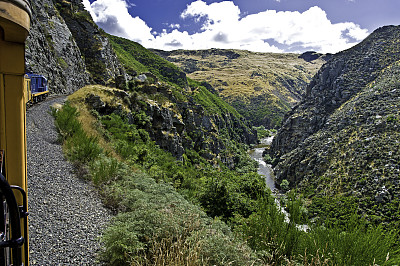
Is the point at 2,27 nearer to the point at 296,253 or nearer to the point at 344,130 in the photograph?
the point at 296,253

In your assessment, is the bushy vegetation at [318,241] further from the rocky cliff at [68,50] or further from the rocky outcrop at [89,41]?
the rocky outcrop at [89,41]

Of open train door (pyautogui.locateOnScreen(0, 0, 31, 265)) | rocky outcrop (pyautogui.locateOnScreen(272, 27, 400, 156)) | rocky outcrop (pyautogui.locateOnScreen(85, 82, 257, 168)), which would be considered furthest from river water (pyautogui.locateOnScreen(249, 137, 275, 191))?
open train door (pyautogui.locateOnScreen(0, 0, 31, 265))

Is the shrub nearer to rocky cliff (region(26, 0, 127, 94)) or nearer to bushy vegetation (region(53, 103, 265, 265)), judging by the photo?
rocky cliff (region(26, 0, 127, 94))

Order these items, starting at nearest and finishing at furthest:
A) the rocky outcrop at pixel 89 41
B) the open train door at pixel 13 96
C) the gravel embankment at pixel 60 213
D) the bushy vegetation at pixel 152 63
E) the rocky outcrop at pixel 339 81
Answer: the open train door at pixel 13 96, the gravel embankment at pixel 60 213, the rocky outcrop at pixel 89 41, the rocky outcrop at pixel 339 81, the bushy vegetation at pixel 152 63

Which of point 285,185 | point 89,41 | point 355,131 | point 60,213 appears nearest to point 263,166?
point 285,185

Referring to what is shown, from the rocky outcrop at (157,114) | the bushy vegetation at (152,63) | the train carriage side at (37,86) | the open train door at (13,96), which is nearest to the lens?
the open train door at (13,96)

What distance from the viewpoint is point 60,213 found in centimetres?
472

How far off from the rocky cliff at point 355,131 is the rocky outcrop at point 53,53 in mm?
33448

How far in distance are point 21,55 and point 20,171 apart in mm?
787

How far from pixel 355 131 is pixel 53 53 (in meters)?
56.3

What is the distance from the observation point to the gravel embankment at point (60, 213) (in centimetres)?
364

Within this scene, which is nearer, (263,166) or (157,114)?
(157,114)

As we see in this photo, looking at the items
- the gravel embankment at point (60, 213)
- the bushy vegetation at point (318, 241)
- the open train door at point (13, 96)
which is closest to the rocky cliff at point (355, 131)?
the bushy vegetation at point (318, 241)

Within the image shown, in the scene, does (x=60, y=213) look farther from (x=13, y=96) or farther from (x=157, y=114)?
(x=157, y=114)
